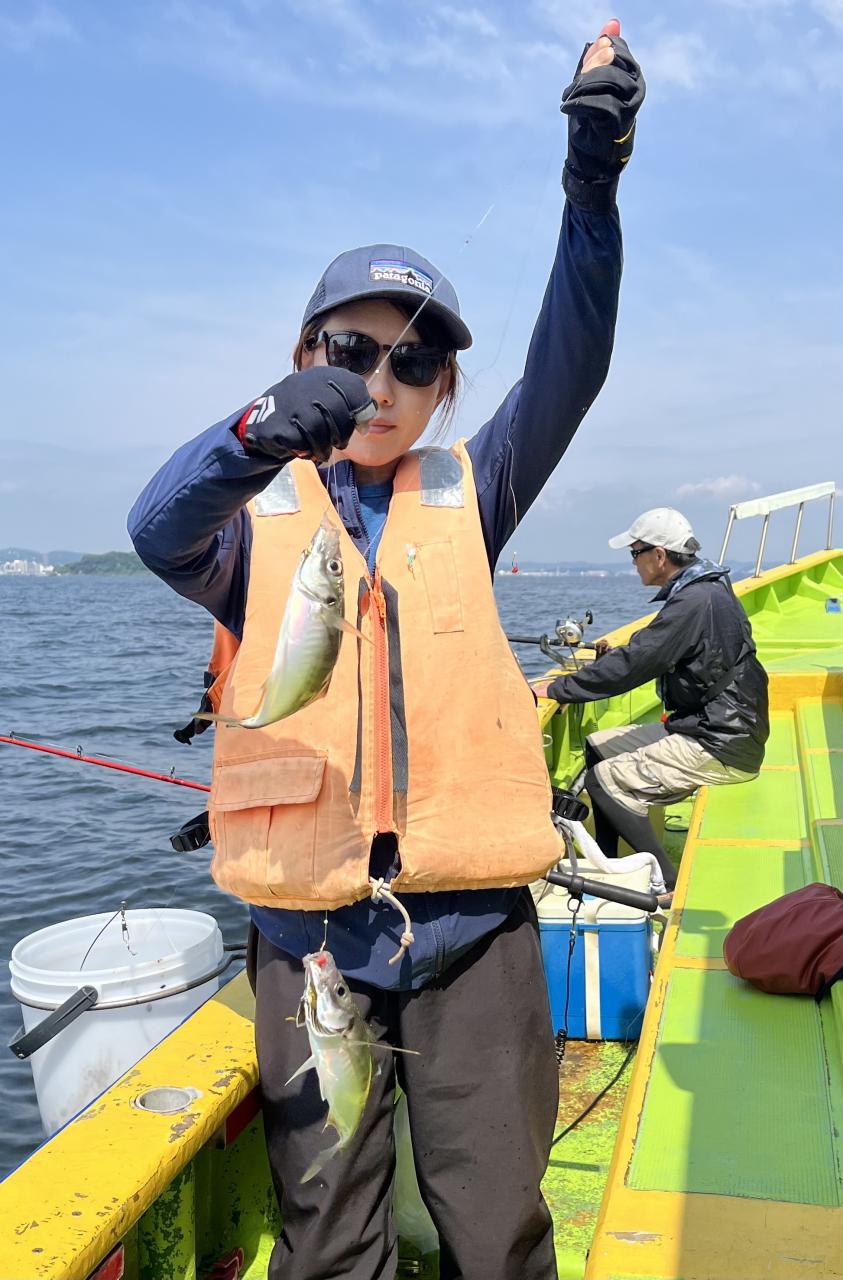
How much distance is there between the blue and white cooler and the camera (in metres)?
4.24

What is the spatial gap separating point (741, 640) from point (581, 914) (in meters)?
2.18

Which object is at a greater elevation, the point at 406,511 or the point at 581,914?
the point at 406,511

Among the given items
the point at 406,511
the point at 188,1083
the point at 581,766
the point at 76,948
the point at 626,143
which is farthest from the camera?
the point at 581,766

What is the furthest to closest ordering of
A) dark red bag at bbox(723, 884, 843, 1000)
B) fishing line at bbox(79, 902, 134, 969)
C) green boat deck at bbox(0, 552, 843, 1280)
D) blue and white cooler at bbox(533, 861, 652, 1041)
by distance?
blue and white cooler at bbox(533, 861, 652, 1041) < fishing line at bbox(79, 902, 134, 969) < dark red bag at bbox(723, 884, 843, 1000) < green boat deck at bbox(0, 552, 843, 1280)

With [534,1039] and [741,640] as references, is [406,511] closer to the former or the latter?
[534,1039]

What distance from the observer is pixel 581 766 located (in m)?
7.11

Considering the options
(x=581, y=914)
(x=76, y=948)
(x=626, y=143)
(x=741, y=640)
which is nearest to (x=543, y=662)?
(x=741, y=640)

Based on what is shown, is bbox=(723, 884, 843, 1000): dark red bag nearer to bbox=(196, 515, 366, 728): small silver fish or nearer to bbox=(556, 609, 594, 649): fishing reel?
bbox=(196, 515, 366, 728): small silver fish

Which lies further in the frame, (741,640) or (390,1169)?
(741,640)

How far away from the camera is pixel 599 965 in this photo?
4.28 metres

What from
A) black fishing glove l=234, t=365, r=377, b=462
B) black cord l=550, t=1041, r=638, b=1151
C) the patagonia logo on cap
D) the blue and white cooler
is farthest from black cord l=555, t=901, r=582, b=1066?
black fishing glove l=234, t=365, r=377, b=462

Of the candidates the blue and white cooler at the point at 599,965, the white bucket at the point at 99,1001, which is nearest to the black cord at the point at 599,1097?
the blue and white cooler at the point at 599,965

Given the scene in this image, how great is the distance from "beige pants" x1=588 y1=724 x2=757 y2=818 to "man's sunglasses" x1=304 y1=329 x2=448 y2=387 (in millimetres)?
3979

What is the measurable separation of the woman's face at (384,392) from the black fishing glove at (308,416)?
1.19 ft
